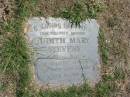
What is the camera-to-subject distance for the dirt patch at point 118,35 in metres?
4.83

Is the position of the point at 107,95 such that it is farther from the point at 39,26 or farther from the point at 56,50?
the point at 39,26

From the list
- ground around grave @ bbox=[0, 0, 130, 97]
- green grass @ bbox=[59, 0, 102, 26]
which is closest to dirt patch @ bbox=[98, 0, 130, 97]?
ground around grave @ bbox=[0, 0, 130, 97]

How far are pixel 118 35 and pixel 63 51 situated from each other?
68 centimetres

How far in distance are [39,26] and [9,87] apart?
0.72 meters

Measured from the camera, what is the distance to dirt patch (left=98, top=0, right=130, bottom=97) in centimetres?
483

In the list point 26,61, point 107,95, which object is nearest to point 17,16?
point 26,61

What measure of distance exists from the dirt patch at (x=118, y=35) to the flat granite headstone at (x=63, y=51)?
15 centimetres

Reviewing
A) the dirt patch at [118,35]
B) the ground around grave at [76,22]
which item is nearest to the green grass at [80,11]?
the ground around grave at [76,22]

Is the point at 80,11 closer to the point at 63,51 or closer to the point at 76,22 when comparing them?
the point at 76,22

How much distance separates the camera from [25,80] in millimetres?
4512

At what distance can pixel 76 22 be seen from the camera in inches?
187

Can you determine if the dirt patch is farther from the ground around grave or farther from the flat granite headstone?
the flat granite headstone

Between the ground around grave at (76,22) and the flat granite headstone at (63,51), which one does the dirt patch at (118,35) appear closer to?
the ground around grave at (76,22)

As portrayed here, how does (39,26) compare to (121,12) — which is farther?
(121,12)
